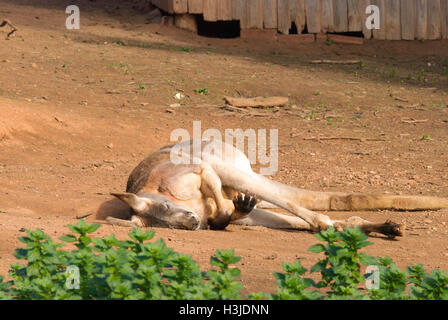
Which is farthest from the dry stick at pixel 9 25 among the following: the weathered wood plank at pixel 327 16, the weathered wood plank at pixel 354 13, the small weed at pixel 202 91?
the weathered wood plank at pixel 354 13

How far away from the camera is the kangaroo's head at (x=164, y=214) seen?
5918 millimetres

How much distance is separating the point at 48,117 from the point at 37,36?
17.2 feet

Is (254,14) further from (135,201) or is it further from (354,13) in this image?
(135,201)

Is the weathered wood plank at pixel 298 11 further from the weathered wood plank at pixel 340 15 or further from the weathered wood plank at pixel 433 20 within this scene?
the weathered wood plank at pixel 433 20

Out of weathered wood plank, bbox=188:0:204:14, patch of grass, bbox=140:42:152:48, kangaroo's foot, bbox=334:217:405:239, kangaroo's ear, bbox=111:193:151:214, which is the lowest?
kangaroo's foot, bbox=334:217:405:239

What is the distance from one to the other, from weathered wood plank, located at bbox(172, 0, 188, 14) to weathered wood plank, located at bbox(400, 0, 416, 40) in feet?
14.5

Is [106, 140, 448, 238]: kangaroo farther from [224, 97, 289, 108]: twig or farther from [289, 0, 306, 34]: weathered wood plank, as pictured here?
[289, 0, 306, 34]: weathered wood plank

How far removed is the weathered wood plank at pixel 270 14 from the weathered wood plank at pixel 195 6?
130 centimetres

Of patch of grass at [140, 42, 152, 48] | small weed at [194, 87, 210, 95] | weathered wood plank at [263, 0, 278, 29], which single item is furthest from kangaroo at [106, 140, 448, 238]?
weathered wood plank at [263, 0, 278, 29]

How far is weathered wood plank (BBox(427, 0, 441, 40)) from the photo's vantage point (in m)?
15.0

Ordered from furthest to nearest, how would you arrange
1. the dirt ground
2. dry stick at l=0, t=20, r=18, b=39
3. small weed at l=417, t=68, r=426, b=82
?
1. dry stick at l=0, t=20, r=18, b=39
2. small weed at l=417, t=68, r=426, b=82
3. the dirt ground

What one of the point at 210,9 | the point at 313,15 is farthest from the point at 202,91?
the point at 313,15

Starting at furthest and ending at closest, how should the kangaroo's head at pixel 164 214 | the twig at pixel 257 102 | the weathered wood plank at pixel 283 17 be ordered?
1. the weathered wood plank at pixel 283 17
2. the twig at pixel 257 102
3. the kangaroo's head at pixel 164 214
